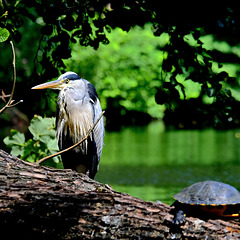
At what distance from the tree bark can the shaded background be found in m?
1.35

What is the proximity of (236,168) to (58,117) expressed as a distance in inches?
233

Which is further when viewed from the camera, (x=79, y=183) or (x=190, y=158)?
(x=190, y=158)

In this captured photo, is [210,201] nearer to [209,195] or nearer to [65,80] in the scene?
[209,195]

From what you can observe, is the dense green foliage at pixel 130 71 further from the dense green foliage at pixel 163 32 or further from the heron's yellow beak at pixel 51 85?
the heron's yellow beak at pixel 51 85

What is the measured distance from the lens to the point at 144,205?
2.67 m

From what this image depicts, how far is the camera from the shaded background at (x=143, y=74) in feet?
12.4

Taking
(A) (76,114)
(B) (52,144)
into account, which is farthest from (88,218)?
(B) (52,144)

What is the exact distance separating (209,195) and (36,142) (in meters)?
2.81

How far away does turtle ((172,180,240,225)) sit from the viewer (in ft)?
9.23

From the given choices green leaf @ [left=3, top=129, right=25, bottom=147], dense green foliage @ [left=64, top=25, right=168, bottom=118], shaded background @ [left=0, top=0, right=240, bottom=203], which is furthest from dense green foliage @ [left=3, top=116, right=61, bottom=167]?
dense green foliage @ [left=64, top=25, right=168, bottom=118]

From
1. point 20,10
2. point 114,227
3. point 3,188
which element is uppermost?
point 20,10

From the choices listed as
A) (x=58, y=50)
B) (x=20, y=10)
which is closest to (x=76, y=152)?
(x=58, y=50)

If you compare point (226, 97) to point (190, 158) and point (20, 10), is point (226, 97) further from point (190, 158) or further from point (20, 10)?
point (190, 158)

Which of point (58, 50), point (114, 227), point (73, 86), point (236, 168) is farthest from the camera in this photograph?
point (236, 168)
